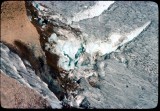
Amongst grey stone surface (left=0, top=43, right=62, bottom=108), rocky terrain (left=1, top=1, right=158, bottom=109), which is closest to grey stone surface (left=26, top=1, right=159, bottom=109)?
rocky terrain (left=1, top=1, right=158, bottom=109)

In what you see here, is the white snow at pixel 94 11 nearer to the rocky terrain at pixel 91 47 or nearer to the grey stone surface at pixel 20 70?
the rocky terrain at pixel 91 47

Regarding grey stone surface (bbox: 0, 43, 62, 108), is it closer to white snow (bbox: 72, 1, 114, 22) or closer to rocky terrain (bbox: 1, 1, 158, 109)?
rocky terrain (bbox: 1, 1, 158, 109)

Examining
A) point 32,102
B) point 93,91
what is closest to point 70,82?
point 93,91

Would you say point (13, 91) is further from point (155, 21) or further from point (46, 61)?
point (155, 21)

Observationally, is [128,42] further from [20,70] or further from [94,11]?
[20,70]

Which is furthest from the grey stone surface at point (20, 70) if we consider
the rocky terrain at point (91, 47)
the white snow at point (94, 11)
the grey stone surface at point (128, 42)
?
the white snow at point (94, 11)

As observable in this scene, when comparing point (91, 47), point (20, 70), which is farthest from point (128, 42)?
point (20, 70)

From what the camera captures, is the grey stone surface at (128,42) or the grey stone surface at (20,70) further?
the grey stone surface at (20,70)

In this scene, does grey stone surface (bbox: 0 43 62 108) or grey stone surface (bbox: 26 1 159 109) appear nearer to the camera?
grey stone surface (bbox: 26 1 159 109)
